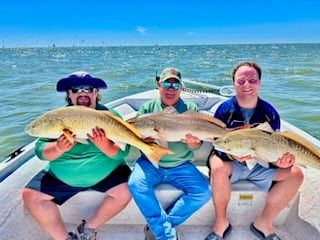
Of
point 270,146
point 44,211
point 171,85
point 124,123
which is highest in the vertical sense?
point 171,85

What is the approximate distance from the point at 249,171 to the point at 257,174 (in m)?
0.07

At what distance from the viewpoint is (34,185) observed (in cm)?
277

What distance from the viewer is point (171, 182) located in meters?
3.00

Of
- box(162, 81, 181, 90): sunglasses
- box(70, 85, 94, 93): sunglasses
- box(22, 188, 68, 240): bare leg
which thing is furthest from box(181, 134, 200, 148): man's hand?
box(22, 188, 68, 240): bare leg

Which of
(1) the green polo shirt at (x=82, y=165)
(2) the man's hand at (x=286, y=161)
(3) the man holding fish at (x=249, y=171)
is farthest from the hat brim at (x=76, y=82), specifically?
(2) the man's hand at (x=286, y=161)

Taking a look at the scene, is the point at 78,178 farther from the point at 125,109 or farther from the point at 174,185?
the point at 125,109

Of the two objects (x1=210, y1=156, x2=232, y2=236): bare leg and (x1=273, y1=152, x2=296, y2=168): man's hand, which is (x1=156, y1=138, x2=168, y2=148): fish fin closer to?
(x1=210, y1=156, x2=232, y2=236): bare leg

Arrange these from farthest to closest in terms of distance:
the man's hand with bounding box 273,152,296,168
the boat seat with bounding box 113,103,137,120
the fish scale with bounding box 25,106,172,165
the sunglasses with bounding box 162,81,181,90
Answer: the boat seat with bounding box 113,103,137,120, the sunglasses with bounding box 162,81,181,90, the man's hand with bounding box 273,152,296,168, the fish scale with bounding box 25,106,172,165

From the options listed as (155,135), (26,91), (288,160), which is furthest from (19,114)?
(288,160)

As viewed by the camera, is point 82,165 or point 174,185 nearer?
point 82,165

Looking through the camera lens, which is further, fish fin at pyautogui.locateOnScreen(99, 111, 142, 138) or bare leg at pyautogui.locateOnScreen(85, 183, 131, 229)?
bare leg at pyautogui.locateOnScreen(85, 183, 131, 229)

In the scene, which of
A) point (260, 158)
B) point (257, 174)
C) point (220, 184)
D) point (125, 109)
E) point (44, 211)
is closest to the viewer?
point (260, 158)

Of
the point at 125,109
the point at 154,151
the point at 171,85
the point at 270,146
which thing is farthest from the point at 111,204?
the point at 125,109

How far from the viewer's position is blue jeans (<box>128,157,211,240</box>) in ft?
8.93
